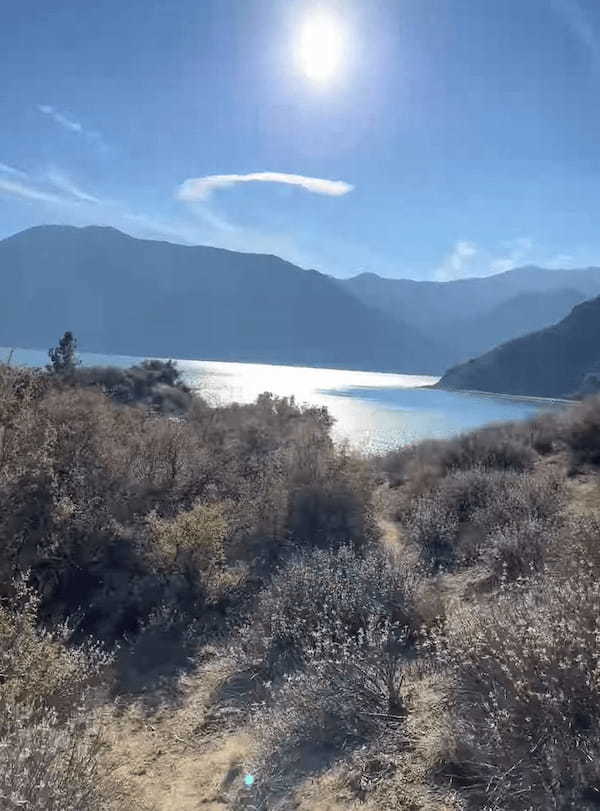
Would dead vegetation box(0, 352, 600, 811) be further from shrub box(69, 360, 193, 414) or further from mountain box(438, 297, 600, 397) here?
mountain box(438, 297, 600, 397)

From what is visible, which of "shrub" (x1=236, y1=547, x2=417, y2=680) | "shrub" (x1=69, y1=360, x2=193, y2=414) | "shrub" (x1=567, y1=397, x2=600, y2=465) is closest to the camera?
"shrub" (x1=236, y1=547, x2=417, y2=680)

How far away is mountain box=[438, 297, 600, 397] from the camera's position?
72188 mm

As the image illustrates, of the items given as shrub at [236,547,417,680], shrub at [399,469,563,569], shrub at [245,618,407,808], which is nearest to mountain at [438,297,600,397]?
shrub at [399,469,563,569]

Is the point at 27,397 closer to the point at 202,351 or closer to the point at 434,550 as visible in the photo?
the point at 434,550

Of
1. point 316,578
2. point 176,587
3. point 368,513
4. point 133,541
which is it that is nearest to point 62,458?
point 133,541

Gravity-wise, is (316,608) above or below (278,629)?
above

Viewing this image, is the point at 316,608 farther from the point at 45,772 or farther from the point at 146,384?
the point at 146,384

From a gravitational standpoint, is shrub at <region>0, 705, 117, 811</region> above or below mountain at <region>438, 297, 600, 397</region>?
below

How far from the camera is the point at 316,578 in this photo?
5.88 m

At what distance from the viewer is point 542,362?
7662 cm

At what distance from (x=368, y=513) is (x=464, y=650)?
5.88 metres

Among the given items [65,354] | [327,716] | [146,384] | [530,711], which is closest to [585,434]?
[327,716]

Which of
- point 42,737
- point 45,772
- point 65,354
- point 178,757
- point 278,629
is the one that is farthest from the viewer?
point 65,354

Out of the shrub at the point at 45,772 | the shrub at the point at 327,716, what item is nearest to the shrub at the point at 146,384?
the shrub at the point at 327,716
